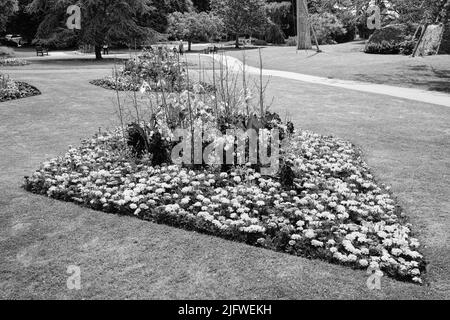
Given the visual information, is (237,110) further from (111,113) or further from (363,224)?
(111,113)

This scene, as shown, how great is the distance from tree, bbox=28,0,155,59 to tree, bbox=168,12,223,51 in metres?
16.2

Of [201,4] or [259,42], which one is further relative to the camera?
[201,4]

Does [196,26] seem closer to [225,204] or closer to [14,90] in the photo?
[14,90]

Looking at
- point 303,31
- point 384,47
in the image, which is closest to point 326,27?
point 303,31

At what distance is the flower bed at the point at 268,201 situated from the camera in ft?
17.0

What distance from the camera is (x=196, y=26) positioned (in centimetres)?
4806

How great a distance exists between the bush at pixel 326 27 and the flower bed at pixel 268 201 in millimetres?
41806

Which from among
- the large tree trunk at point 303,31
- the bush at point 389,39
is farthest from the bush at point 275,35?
the bush at point 389,39

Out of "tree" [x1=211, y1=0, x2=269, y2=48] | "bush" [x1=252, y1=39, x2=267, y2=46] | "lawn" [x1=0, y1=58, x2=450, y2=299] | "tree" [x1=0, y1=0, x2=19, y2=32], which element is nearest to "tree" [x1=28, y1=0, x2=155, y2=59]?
"tree" [x1=0, y1=0, x2=19, y2=32]

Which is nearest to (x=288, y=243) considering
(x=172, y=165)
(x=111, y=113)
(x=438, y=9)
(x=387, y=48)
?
(x=172, y=165)

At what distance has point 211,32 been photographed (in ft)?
160

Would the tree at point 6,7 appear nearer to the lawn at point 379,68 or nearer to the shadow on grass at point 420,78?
the lawn at point 379,68

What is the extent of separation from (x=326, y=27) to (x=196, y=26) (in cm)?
1494

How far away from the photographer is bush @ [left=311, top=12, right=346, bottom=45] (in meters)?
46.7
